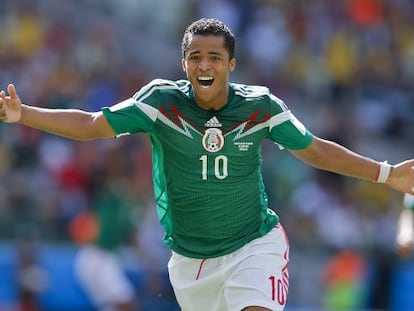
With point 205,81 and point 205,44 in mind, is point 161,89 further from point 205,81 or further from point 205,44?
point 205,44

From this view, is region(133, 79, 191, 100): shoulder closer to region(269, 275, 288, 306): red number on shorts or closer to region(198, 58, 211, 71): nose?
region(198, 58, 211, 71): nose

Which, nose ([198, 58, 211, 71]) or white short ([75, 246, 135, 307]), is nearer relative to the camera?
nose ([198, 58, 211, 71])

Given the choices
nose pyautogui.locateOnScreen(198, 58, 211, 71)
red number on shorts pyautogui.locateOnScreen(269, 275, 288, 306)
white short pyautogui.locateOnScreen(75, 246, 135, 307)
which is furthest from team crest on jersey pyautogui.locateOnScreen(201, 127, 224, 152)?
white short pyautogui.locateOnScreen(75, 246, 135, 307)

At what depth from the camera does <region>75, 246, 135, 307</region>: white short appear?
49.7ft

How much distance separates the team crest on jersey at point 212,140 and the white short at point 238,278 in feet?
2.26

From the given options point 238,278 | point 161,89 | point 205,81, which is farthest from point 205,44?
point 238,278

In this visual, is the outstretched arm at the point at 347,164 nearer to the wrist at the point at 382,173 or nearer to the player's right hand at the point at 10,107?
the wrist at the point at 382,173

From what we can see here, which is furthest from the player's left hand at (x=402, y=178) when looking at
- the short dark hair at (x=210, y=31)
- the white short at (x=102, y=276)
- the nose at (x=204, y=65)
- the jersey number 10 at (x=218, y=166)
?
the white short at (x=102, y=276)

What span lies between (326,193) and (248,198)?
10226mm

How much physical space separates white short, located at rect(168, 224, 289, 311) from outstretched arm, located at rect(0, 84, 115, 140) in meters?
1.08

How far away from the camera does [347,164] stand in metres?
8.04

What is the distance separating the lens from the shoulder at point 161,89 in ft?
25.5

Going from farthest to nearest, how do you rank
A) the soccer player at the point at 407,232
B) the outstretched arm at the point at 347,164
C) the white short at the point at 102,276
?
the white short at the point at 102,276 → the soccer player at the point at 407,232 → the outstretched arm at the point at 347,164

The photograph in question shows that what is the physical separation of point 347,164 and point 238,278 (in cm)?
112
